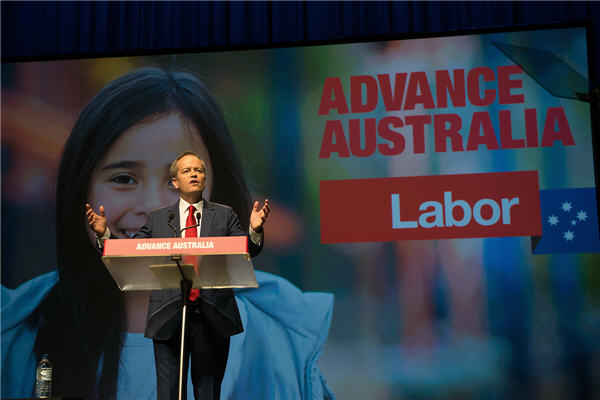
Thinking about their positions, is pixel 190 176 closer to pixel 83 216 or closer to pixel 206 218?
pixel 206 218

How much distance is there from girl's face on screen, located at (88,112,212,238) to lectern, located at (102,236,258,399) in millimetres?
2430

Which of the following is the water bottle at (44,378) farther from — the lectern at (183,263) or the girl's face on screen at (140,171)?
the lectern at (183,263)

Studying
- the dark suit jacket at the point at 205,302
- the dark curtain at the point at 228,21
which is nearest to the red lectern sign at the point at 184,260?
the dark suit jacket at the point at 205,302

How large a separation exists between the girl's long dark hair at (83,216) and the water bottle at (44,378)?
0.06 m

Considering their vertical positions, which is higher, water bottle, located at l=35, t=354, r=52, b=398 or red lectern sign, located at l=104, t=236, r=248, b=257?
red lectern sign, located at l=104, t=236, r=248, b=257

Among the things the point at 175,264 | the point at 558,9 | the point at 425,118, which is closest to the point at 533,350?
the point at 425,118

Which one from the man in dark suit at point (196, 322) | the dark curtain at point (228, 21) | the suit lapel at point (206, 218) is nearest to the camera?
the man in dark suit at point (196, 322)

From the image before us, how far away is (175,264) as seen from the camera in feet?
8.62

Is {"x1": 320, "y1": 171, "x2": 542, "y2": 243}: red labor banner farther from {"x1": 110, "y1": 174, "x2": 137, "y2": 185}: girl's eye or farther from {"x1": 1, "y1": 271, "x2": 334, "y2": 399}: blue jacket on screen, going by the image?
{"x1": 110, "y1": 174, "x2": 137, "y2": 185}: girl's eye

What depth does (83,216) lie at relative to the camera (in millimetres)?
5273

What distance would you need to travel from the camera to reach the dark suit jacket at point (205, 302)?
9.49 feet

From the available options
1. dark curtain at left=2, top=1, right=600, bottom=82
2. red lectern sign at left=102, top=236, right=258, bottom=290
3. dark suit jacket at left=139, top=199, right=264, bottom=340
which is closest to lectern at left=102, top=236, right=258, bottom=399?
red lectern sign at left=102, top=236, right=258, bottom=290

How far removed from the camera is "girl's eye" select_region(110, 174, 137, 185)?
206 inches

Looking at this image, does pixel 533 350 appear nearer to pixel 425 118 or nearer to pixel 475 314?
pixel 475 314
